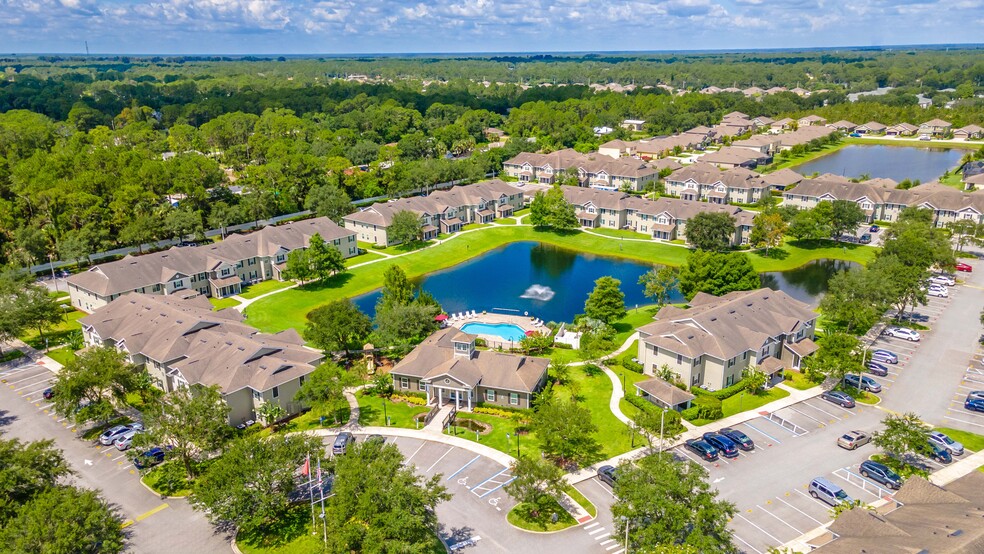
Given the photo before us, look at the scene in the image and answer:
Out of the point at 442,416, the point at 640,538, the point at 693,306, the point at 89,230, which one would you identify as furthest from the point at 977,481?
the point at 89,230

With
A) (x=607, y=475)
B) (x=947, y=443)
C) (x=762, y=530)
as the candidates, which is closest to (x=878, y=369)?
(x=947, y=443)

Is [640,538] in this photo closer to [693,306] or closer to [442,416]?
[442,416]

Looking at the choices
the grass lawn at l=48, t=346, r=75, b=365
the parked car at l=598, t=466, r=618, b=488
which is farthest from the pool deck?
the grass lawn at l=48, t=346, r=75, b=365

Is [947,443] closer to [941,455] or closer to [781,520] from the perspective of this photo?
[941,455]

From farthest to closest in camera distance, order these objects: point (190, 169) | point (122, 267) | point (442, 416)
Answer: point (190, 169) < point (122, 267) < point (442, 416)

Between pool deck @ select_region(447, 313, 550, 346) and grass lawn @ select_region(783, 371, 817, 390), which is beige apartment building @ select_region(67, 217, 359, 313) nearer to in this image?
pool deck @ select_region(447, 313, 550, 346)
